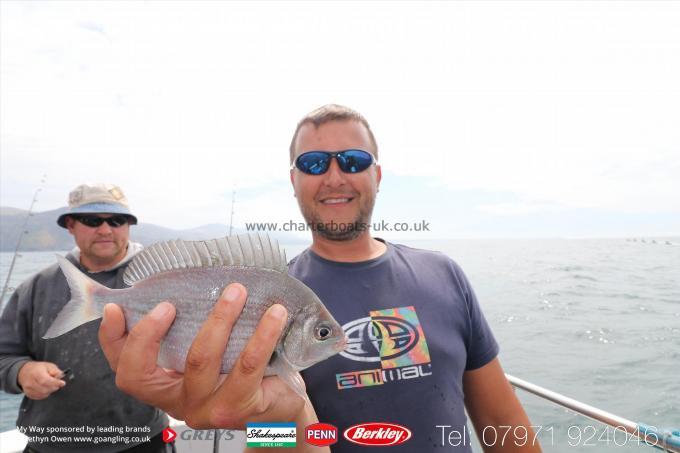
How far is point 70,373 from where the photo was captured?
3.80 m

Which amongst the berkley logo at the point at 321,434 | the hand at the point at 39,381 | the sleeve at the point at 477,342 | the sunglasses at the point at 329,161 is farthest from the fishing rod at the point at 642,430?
the hand at the point at 39,381

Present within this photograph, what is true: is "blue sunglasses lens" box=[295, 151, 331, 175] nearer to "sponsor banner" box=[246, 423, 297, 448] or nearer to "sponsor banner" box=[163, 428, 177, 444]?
"sponsor banner" box=[246, 423, 297, 448]

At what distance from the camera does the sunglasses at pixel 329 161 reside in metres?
3.04

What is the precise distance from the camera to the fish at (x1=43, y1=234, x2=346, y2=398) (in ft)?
6.90

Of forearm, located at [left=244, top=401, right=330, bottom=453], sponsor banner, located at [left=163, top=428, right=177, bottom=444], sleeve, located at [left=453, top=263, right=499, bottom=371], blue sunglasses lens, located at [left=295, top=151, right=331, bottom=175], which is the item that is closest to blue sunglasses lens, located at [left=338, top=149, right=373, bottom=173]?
blue sunglasses lens, located at [left=295, top=151, right=331, bottom=175]

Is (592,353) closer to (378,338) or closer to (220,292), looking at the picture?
(378,338)

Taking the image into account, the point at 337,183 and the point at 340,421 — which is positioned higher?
the point at 337,183

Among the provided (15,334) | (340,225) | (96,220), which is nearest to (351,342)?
(340,225)

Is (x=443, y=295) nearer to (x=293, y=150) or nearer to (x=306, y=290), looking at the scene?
(x=306, y=290)

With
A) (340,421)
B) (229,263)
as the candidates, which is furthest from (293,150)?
(340,421)

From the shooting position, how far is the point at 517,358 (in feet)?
57.2

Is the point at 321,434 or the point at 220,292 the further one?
the point at 321,434

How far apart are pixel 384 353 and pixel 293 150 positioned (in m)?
1.87

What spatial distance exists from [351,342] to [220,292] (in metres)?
0.97
